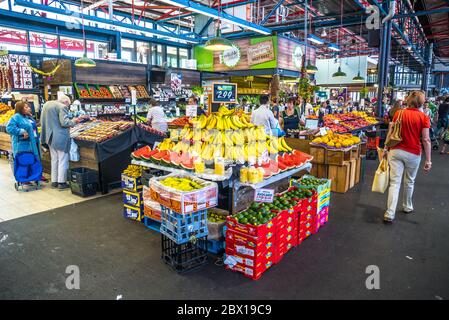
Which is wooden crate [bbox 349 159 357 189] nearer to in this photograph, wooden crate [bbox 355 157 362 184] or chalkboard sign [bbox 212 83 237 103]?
wooden crate [bbox 355 157 362 184]

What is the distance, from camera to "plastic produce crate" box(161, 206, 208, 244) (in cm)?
325

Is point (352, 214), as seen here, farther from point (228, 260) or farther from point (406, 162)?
point (228, 260)

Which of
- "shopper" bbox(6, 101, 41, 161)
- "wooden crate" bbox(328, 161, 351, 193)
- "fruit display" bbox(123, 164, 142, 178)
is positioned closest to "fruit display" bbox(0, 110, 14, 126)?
"shopper" bbox(6, 101, 41, 161)

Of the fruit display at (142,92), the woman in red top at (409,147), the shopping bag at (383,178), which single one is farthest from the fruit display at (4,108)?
the woman in red top at (409,147)

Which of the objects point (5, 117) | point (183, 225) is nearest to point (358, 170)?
point (183, 225)

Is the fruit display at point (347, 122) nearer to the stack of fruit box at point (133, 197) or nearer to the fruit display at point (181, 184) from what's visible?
the stack of fruit box at point (133, 197)

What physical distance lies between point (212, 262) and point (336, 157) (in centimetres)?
361

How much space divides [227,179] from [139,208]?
1.67 meters

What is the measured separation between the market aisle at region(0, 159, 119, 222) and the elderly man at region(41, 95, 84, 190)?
0.35 meters

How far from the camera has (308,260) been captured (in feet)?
11.8

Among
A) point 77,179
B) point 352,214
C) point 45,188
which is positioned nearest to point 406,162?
point 352,214

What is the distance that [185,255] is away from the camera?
346 cm
